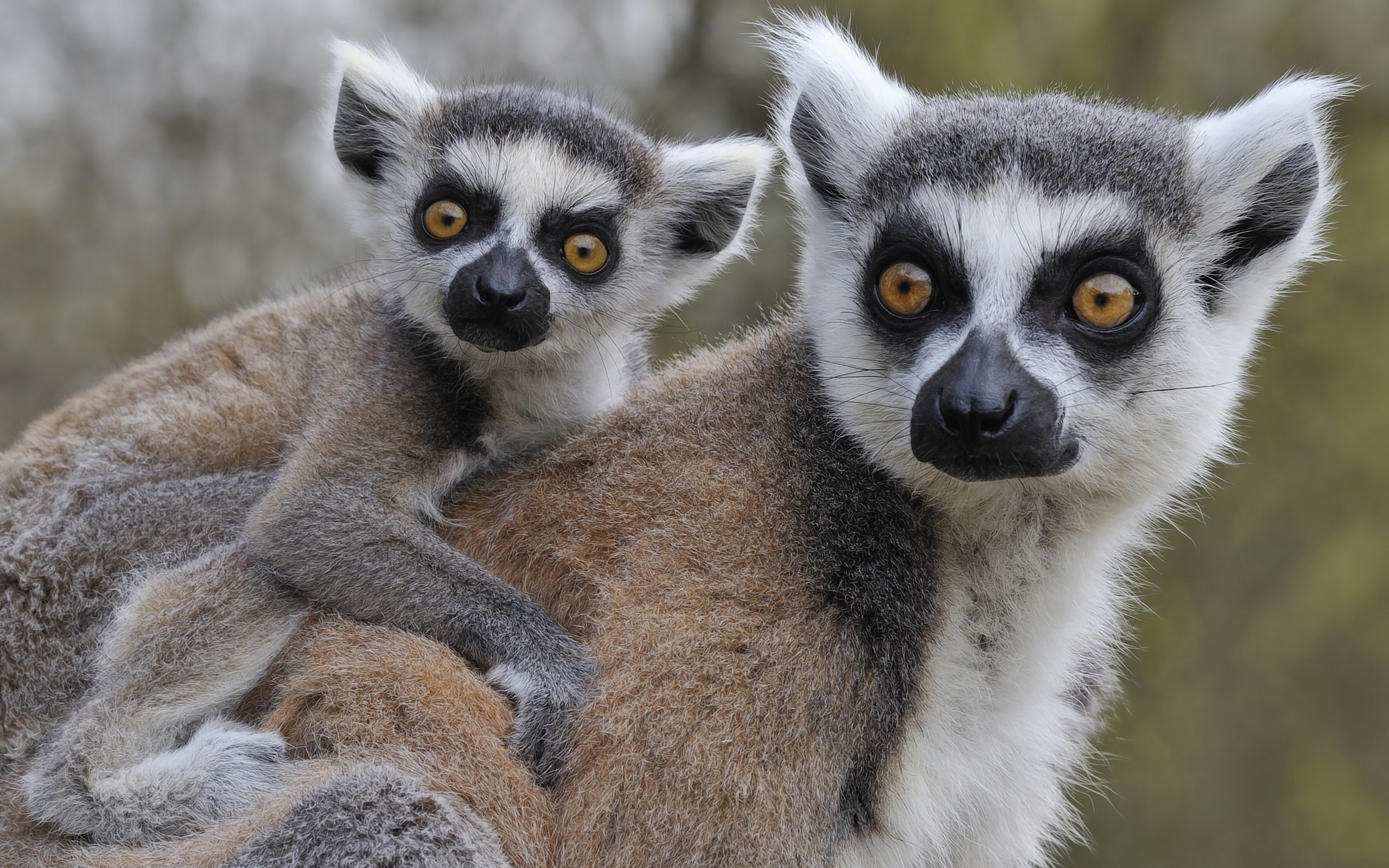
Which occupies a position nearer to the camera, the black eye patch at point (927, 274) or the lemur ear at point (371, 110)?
the black eye patch at point (927, 274)

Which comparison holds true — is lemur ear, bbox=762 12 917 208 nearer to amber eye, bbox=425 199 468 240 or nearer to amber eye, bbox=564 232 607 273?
amber eye, bbox=564 232 607 273

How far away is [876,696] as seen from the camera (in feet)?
8.47

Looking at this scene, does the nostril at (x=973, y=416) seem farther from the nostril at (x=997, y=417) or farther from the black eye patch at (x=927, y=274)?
the black eye patch at (x=927, y=274)

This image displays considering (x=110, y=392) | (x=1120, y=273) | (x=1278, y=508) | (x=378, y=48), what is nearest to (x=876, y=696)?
(x=1120, y=273)

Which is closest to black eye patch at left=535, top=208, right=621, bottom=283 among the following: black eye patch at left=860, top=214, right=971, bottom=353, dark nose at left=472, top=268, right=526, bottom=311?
dark nose at left=472, top=268, right=526, bottom=311

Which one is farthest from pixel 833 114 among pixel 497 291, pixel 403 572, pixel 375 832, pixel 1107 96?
pixel 1107 96

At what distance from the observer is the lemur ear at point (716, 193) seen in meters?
3.75

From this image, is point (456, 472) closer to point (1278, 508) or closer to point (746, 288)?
point (746, 288)

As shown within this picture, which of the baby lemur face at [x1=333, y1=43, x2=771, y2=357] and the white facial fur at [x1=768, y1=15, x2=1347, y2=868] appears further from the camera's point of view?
the baby lemur face at [x1=333, y1=43, x2=771, y2=357]

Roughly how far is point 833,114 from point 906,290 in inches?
25.4

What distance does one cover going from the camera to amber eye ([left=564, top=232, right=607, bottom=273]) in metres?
3.51

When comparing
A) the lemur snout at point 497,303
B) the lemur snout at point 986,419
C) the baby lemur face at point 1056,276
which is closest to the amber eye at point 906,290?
the baby lemur face at point 1056,276

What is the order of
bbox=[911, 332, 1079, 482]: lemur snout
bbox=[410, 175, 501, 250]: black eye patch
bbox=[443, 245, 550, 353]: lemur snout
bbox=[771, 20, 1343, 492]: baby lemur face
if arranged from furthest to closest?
bbox=[410, 175, 501, 250]: black eye patch < bbox=[443, 245, 550, 353]: lemur snout < bbox=[771, 20, 1343, 492]: baby lemur face < bbox=[911, 332, 1079, 482]: lemur snout

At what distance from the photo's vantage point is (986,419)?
243cm
